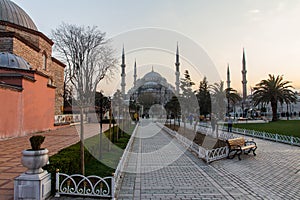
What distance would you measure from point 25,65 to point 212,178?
18.0 m

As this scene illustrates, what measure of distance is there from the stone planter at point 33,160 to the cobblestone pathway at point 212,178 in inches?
73.4

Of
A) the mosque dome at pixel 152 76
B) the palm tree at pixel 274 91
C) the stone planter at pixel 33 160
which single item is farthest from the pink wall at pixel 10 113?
the mosque dome at pixel 152 76

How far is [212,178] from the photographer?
23.0ft

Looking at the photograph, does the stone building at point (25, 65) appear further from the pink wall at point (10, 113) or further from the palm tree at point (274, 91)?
the palm tree at point (274, 91)

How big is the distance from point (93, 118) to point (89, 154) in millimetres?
30452

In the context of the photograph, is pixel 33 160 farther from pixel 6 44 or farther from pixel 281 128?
pixel 281 128

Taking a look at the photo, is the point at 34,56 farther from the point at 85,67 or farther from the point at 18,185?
the point at 18,185

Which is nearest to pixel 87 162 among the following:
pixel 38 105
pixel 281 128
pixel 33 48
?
pixel 38 105

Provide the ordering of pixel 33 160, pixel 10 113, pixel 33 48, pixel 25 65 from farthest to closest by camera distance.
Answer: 1. pixel 33 48
2. pixel 25 65
3. pixel 10 113
4. pixel 33 160

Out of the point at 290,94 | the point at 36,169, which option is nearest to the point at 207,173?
the point at 36,169

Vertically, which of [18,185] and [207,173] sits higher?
[18,185]

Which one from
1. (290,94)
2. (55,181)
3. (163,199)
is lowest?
(163,199)

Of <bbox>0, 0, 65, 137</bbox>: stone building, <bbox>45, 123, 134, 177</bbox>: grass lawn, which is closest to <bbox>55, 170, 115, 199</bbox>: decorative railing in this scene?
<bbox>45, 123, 134, 177</bbox>: grass lawn

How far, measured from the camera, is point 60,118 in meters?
26.0
